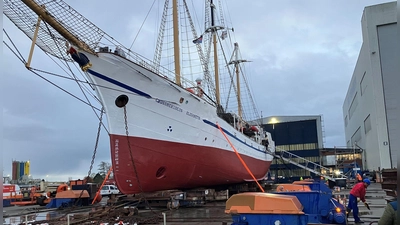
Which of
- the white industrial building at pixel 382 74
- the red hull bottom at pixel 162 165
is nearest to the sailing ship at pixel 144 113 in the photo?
the red hull bottom at pixel 162 165

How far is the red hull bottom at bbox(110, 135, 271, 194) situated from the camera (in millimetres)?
12406

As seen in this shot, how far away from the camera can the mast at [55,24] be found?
961 centimetres

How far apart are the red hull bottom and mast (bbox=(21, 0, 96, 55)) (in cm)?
346

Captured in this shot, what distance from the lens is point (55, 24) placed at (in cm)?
1029

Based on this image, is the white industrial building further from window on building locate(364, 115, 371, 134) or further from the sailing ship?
the sailing ship

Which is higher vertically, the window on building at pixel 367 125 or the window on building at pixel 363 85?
the window on building at pixel 363 85

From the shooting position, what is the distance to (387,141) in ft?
117

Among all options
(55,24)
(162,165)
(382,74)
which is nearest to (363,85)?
(382,74)

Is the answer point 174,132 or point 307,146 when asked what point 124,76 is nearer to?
point 174,132

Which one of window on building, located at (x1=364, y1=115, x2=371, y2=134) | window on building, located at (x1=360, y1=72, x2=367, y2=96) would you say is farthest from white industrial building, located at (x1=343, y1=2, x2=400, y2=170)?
window on building, located at (x1=364, y1=115, x2=371, y2=134)

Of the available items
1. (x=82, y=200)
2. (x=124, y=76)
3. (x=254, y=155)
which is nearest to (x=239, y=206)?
(x=124, y=76)

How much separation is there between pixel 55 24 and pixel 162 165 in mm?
6323

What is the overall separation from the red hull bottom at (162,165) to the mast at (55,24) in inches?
136

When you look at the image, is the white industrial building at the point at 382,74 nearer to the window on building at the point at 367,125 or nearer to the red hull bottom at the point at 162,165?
the window on building at the point at 367,125
